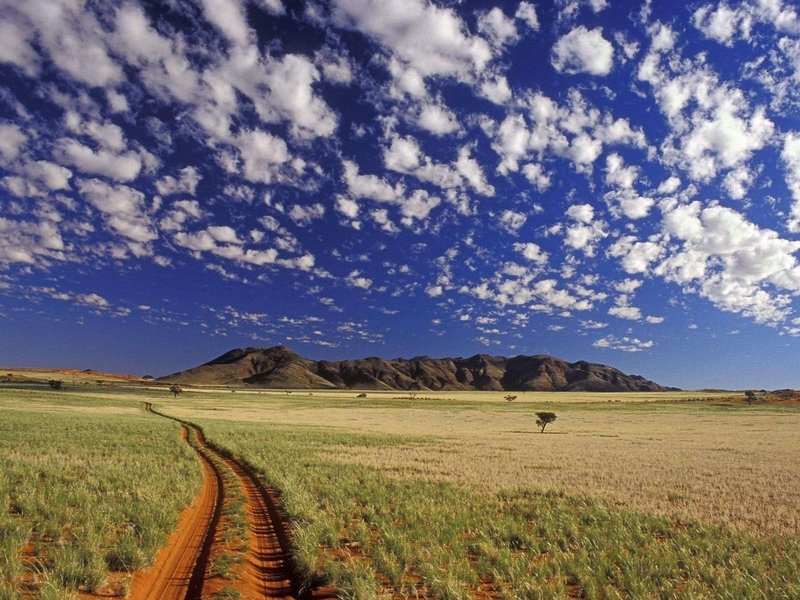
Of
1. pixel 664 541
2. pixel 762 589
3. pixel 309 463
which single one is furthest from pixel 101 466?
pixel 762 589

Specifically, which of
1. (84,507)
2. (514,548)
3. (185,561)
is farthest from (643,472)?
(84,507)

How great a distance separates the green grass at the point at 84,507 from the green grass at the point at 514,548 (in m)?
3.12

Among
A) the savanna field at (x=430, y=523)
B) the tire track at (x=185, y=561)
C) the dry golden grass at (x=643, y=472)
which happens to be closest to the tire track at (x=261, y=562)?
the tire track at (x=185, y=561)

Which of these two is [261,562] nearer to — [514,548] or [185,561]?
[185,561]

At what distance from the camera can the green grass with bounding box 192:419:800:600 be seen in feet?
26.6

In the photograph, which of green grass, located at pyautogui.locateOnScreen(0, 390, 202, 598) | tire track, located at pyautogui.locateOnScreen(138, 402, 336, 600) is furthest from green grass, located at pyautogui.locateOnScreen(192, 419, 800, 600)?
green grass, located at pyautogui.locateOnScreen(0, 390, 202, 598)

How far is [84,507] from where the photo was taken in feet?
39.0

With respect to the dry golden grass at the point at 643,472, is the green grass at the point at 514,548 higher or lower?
higher

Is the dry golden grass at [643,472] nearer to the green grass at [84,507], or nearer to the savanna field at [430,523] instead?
the savanna field at [430,523]

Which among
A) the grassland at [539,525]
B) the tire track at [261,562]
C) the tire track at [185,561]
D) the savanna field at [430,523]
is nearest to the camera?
the tire track at [185,561]

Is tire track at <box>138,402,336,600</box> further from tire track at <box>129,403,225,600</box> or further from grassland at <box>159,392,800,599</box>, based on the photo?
grassland at <box>159,392,800,599</box>

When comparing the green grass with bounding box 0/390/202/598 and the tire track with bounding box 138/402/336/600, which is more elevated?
the green grass with bounding box 0/390/202/598

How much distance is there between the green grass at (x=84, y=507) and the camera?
7.73 meters

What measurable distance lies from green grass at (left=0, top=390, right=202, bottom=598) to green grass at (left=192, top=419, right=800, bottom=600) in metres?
3.12
